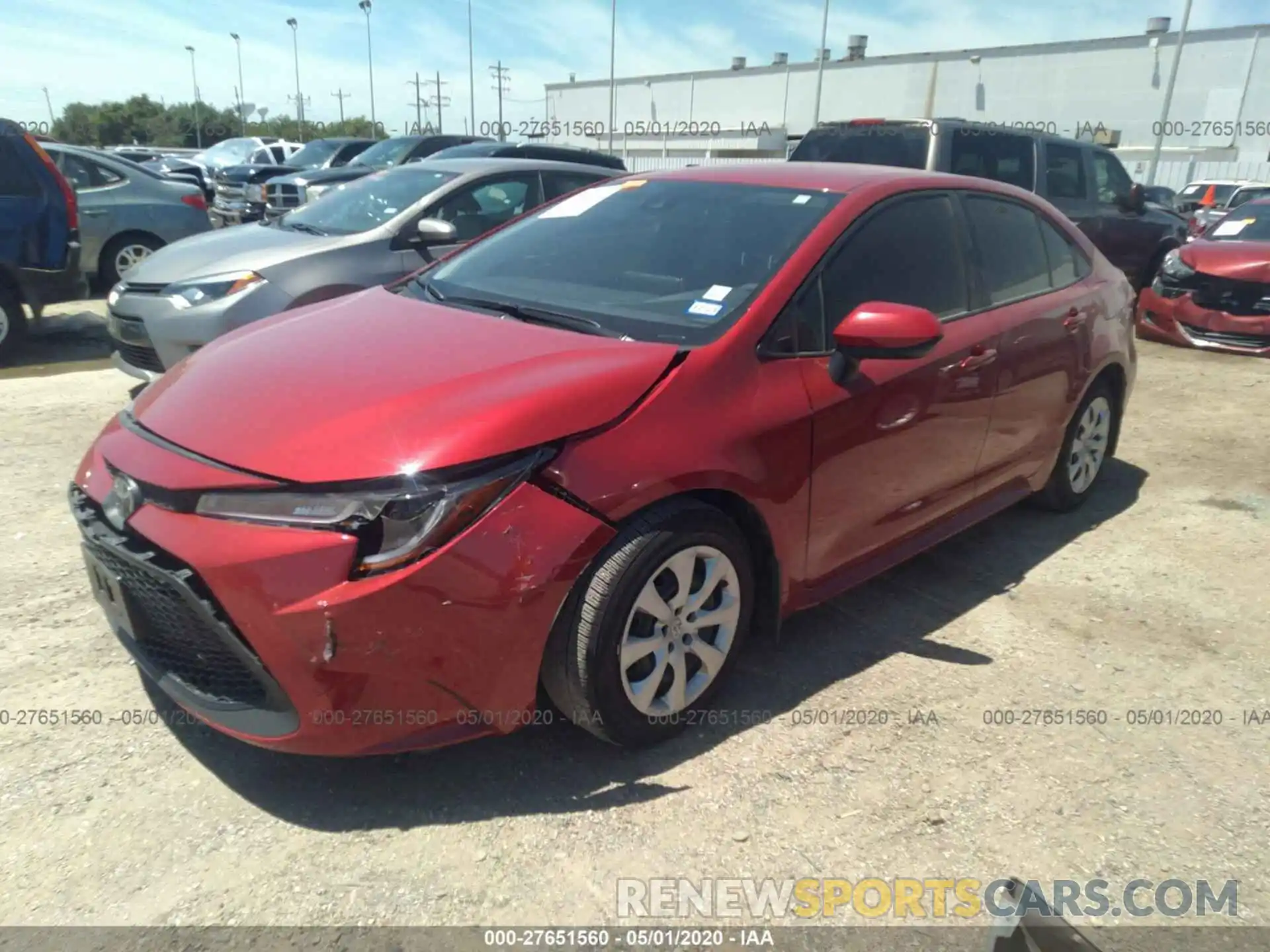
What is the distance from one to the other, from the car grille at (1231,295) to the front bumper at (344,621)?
817 cm

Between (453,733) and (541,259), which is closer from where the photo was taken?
(453,733)

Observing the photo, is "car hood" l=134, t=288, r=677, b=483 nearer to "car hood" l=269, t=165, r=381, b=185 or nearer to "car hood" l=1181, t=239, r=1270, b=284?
"car hood" l=1181, t=239, r=1270, b=284

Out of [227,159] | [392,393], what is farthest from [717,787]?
[227,159]

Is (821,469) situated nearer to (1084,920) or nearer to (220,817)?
(1084,920)

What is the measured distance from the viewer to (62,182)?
23.4 feet

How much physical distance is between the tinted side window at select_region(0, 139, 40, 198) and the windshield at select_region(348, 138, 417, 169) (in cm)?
667

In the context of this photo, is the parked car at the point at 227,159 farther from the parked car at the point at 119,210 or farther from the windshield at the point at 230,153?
the parked car at the point at 119,210

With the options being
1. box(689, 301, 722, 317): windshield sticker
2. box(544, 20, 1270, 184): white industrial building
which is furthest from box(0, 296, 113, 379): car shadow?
box(544, 20, 1270, 184): white industrial building

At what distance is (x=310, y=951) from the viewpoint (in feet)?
6.50

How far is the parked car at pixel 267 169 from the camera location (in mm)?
15266

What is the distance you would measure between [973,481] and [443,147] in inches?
490

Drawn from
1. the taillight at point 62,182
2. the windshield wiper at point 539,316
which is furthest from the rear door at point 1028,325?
the taillight at point 62,182

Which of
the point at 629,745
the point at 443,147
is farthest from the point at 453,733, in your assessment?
the point at 443,147

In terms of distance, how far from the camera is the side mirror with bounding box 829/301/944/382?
2.79 metres
